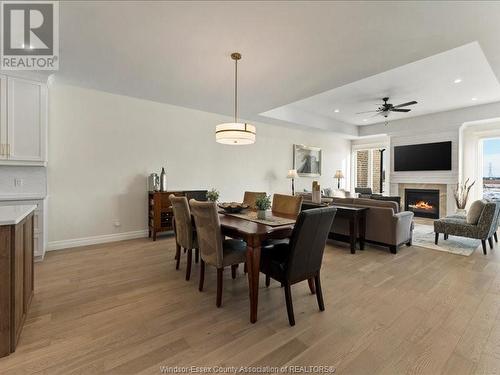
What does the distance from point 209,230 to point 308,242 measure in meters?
0.90

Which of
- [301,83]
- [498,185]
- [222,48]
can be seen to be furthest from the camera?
[498,185]

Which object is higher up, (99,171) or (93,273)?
(99,171)

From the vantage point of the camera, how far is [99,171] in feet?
13.8

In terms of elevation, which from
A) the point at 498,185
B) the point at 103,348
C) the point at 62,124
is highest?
the point at 62,124

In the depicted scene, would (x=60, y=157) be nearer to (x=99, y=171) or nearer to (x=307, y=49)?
(x=99, y=171)

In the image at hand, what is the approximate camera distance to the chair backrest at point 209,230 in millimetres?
2158

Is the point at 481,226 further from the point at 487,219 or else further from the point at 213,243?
the point at 213,243

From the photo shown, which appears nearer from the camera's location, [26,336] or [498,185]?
[26,336]

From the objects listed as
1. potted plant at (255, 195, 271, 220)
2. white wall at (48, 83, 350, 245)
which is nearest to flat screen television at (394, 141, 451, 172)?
white wall at (48, 83, 350, 245)

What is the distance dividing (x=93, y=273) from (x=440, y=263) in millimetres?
4601

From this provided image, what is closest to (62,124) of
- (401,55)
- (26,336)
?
(26,336)

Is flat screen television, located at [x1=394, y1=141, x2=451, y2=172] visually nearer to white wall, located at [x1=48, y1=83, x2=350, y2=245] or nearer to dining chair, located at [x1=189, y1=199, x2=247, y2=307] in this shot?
white wall, located at [x1=48, y1=83, x2=350, y2=245]

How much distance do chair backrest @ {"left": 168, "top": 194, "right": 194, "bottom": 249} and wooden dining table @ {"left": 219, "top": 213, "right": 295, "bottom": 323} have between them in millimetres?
523

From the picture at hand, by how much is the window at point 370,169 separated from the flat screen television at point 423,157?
38.2 inches
